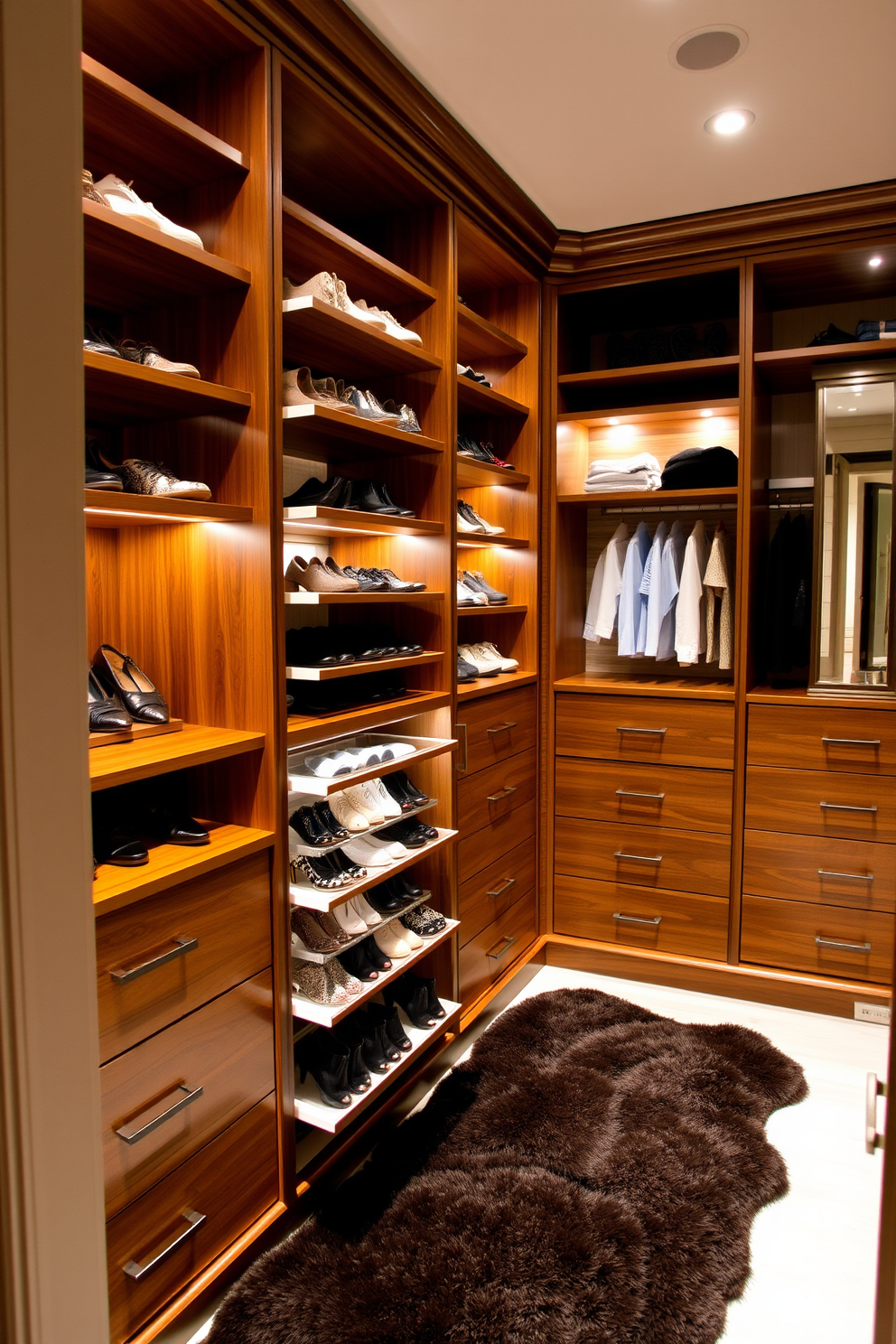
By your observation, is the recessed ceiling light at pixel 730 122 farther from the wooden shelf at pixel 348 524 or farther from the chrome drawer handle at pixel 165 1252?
the chrome drawer handle at pixel 165 1252

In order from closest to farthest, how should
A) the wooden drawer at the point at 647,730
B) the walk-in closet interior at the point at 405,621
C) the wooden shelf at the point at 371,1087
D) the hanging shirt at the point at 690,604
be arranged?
the walk-in closet interior at the point at 405,621
the wooden shelf at the point at 371,1087
the wooden drawer at the point at 647,730
the hanging shirt at the point at 690,604

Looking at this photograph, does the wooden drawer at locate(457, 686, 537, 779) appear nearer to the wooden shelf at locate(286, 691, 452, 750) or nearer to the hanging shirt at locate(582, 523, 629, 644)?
the wooden shelf at locate(286, 691, 452, 750)

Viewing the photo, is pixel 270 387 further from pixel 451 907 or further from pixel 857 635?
pixel 857 635

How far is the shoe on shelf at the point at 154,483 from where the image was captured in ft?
5.08

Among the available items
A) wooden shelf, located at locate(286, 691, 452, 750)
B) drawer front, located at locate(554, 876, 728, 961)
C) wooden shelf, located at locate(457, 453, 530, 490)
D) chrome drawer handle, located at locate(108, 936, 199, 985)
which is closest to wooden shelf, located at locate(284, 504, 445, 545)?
wooden shelf, located at locate(457, 453, 530, 490)

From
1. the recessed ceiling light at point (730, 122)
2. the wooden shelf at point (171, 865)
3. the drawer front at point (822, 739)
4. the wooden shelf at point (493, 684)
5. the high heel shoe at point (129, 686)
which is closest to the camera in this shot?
the wooden shelf at point (171, 865)

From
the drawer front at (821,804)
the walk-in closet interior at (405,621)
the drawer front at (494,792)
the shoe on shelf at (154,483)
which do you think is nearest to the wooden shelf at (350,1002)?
the walk-in closet interior at (405,621)

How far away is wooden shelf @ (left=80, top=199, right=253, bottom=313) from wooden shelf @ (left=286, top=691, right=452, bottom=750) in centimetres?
91

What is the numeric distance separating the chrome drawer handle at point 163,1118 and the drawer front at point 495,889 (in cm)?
115

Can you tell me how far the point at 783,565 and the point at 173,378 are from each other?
2.28 m

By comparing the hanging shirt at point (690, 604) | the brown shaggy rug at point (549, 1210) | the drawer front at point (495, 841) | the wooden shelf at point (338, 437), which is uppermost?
the wooden shelf at point (338, 437)

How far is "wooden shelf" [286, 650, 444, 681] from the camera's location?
71.4 inches

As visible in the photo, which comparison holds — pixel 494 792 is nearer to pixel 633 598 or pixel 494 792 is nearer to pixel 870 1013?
pixel 633 598

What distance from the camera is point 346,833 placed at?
6.36 feet
